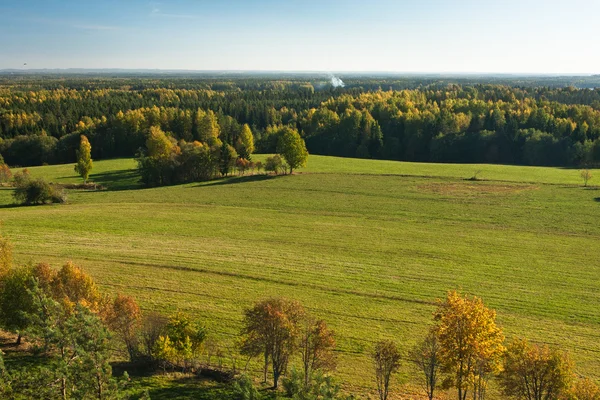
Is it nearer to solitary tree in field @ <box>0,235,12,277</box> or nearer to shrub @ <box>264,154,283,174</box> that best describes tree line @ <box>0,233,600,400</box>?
solitary tree in field @ <box>0,235,12,277</box>

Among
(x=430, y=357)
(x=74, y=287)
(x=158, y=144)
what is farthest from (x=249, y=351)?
(x=158, y=144)

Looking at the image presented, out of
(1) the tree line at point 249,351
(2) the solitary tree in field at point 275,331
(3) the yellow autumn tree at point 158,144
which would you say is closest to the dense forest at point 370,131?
(3) the yellow autumn tree at point 158,144

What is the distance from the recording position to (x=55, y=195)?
2800 inches

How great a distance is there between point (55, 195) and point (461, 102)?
11494cm

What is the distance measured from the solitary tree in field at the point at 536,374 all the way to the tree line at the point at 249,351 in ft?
0.14

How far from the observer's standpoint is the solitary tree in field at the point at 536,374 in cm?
1977

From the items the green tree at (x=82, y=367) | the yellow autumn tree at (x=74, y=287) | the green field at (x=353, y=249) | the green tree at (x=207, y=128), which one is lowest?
the green field at (x=353, y=249)

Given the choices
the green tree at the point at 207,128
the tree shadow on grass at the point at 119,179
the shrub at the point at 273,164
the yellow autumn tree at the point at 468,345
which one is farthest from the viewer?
the green tree at the point at 207,128

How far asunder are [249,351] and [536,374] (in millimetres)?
13820

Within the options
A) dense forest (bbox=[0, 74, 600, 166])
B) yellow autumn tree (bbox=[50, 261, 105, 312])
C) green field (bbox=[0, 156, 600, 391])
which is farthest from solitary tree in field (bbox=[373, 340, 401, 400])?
dense forest (bbox=[0, 74, 600, 166])

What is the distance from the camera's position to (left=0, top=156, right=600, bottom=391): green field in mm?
33250

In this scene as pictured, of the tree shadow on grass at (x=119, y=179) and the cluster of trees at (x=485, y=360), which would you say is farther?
the tree shadow on grass at (x=119, y=179)

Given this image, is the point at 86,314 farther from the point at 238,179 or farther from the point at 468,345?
the point at 238,179

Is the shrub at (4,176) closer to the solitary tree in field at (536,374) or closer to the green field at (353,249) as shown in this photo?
the green field at (353,249)
